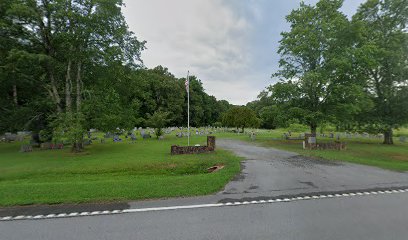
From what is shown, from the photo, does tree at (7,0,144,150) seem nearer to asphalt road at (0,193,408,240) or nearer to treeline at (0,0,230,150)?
treeline at (0,0,230,150)

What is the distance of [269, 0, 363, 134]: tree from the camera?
17656mm

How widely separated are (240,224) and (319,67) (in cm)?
1903

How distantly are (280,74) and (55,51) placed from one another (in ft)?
66.7

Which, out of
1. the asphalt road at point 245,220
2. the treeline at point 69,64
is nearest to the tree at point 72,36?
the treeline at point 69,64

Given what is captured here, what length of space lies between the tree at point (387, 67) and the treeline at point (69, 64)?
2261cm

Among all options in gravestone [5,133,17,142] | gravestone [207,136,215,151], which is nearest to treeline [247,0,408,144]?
gravestone [207,136,215,151]

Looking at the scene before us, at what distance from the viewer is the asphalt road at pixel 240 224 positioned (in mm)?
3842

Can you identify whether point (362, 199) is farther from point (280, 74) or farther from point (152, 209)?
point (280, 74)

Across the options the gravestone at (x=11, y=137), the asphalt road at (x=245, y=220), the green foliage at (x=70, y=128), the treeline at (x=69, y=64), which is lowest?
the asphalt road at (x=245, y=220)

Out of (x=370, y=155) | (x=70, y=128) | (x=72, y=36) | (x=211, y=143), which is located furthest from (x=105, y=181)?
(x=370, y=155)

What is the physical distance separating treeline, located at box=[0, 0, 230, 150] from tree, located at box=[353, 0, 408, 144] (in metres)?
22.6

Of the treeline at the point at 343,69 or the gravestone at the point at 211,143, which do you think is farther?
the treeline at the point at 343,69

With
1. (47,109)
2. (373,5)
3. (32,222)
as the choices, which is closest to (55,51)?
(47,109)

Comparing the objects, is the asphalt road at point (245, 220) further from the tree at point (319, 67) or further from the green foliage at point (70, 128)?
the tree at point (319, 67)
